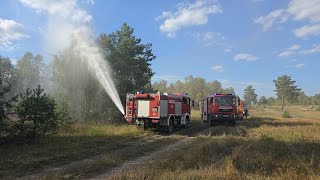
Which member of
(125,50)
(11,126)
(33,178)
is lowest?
(33,178)

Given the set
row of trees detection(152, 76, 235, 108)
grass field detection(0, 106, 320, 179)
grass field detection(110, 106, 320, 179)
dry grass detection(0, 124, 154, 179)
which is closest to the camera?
grass field detection(110, 106, 320, 179)

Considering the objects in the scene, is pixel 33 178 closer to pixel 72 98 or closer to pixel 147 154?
pixel 147 154

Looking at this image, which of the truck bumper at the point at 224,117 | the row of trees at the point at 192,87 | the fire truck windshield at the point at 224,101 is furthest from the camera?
the row of trees at the point at 192,87

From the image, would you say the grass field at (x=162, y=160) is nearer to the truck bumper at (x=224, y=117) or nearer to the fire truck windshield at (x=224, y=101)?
the truck bumper at (x=224, y=117)

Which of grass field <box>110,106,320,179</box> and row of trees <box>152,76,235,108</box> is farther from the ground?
row of trees <box>152,76,235,108</box>

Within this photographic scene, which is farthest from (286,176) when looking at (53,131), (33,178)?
(53,131)

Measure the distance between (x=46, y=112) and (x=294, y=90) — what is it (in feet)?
415

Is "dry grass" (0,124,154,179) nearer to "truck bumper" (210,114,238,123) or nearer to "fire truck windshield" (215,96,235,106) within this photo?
"truck bumper" (210,114,238,123)

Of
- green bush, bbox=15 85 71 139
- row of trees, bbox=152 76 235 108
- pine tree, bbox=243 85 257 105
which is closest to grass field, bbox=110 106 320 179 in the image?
green bush, bbox=15 85 71 139

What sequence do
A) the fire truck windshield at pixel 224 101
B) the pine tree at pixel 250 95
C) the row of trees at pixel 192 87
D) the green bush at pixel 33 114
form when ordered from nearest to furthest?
the green bush at pixel 33 114
the fire truck windshield at pixel 224 101
the row of trees at pixel 192 87
the pine tree at pixel 250 95

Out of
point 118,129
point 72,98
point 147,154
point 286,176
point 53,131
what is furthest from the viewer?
point 72,98

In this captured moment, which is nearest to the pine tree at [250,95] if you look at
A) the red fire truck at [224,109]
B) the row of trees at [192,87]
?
the row of trees at [192,87]

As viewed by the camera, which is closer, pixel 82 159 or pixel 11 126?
pixel 82 159

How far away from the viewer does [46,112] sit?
18031 millimetres
